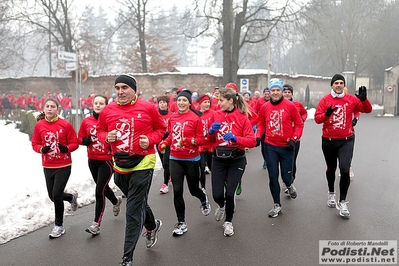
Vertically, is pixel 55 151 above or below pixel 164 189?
above

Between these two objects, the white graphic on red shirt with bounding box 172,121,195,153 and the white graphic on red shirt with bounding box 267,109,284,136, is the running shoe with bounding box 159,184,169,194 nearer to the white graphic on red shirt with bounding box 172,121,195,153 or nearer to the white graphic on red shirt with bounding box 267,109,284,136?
the white graphic on red shirt with bounding box 172,121,195,153

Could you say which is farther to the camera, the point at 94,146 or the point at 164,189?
the point at 164,189

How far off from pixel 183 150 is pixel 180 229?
1077 mm

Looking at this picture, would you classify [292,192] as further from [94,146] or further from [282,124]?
[94,146]

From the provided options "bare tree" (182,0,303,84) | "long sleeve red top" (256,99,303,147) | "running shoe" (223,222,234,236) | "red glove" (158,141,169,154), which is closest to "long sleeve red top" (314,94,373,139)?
"long sleeve red top" (256,99,303,147)

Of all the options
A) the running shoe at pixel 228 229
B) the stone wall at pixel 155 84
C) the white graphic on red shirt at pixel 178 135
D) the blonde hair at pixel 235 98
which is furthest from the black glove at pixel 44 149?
the stone wall at pixel 155 84

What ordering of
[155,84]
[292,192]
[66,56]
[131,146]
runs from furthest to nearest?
[155,84]
[66,56]
[292,192]
[131,146]

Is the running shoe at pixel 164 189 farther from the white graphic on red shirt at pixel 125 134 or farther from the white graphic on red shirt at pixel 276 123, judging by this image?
the white graphic on red shirt at pixel 125 134

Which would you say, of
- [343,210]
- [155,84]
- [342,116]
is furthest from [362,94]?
[155,84]

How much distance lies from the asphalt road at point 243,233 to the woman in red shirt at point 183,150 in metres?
0.50

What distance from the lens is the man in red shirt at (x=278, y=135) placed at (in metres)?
6.34

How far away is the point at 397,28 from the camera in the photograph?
52844mm

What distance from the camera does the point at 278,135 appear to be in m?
6.36

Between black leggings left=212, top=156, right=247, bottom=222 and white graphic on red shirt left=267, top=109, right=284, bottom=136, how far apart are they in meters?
1.08
